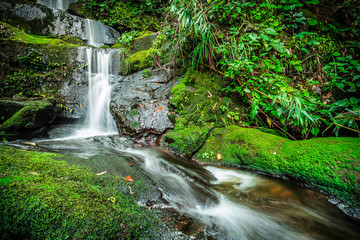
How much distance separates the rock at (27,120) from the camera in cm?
361

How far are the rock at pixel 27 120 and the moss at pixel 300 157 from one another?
14.0 ft

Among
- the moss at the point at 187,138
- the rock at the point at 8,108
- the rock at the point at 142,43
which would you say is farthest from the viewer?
the rock at the point at 142,43

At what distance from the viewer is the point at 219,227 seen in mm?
1640

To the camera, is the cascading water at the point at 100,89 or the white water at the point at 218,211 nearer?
the white water at the point at 218,211

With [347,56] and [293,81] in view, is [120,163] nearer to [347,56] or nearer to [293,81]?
[293,81]

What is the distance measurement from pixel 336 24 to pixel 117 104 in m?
6.09

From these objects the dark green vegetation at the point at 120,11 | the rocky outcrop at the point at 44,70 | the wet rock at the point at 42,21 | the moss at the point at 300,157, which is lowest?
the moss at the point at 300,157

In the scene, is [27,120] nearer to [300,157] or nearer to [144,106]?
[144,106]

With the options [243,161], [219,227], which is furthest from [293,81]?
[219,227]

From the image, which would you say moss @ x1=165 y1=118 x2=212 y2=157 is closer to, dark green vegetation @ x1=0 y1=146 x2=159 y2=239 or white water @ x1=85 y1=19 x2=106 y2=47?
dark green vegetation @ x1=0 y1=146 x2=159 y2=239

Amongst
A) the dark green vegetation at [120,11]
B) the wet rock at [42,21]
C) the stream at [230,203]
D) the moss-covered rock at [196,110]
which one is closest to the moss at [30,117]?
the stream at [230,203]

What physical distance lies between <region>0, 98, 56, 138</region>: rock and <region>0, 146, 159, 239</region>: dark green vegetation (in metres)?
2.99

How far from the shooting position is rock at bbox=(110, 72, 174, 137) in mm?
4156

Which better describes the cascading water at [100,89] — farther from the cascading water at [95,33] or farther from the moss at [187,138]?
the cascading water at [95,33]
